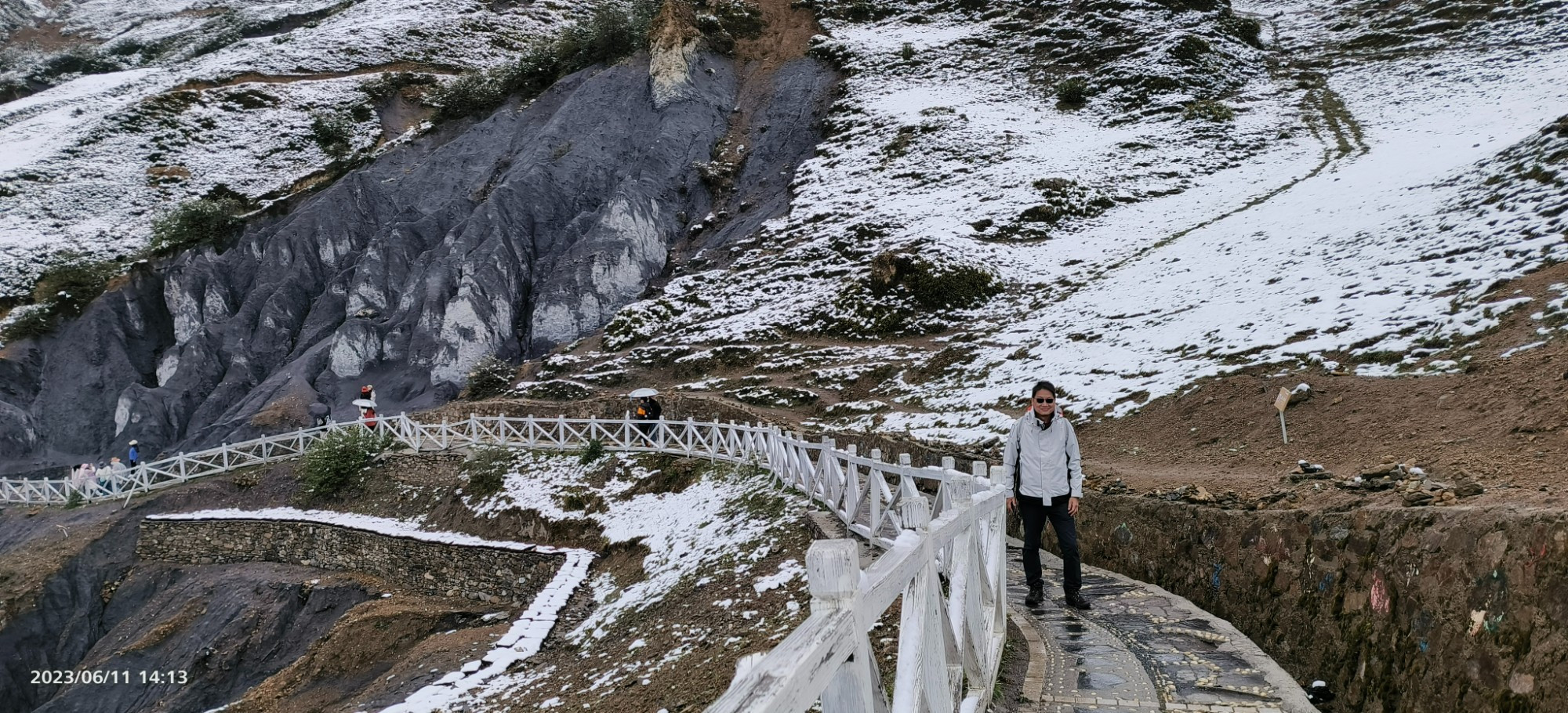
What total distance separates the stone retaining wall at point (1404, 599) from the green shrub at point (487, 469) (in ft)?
56.6

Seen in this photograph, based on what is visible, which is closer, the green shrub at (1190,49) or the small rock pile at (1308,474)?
the small rock pile at (1308,474)

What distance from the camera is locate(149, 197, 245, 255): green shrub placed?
4125cm

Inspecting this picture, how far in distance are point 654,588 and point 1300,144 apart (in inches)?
1198

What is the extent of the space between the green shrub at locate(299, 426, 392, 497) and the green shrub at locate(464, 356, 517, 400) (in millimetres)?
5559

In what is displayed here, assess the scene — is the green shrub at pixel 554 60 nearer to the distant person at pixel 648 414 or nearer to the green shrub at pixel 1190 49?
the green shrub at pixel 1190 49

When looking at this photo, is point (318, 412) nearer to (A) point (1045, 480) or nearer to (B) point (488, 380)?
(B) point (488, 380)

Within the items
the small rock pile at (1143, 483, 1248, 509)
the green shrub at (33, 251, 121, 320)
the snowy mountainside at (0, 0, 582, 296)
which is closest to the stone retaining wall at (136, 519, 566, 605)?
the small rock pile at (1143, 483, 1248, 509)

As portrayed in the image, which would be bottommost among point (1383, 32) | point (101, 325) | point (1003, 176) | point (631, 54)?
point (101, 325)

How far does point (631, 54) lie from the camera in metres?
47.6

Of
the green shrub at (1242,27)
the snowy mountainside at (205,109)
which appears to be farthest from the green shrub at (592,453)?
the green shrub at (1242,27)

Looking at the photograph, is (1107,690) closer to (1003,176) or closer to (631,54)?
(1003,176)

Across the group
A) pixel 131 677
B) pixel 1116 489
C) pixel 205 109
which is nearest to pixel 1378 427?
pixel 1116 489

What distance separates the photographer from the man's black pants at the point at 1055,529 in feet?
21.0

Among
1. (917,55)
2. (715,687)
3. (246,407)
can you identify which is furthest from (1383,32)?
(246,407)
